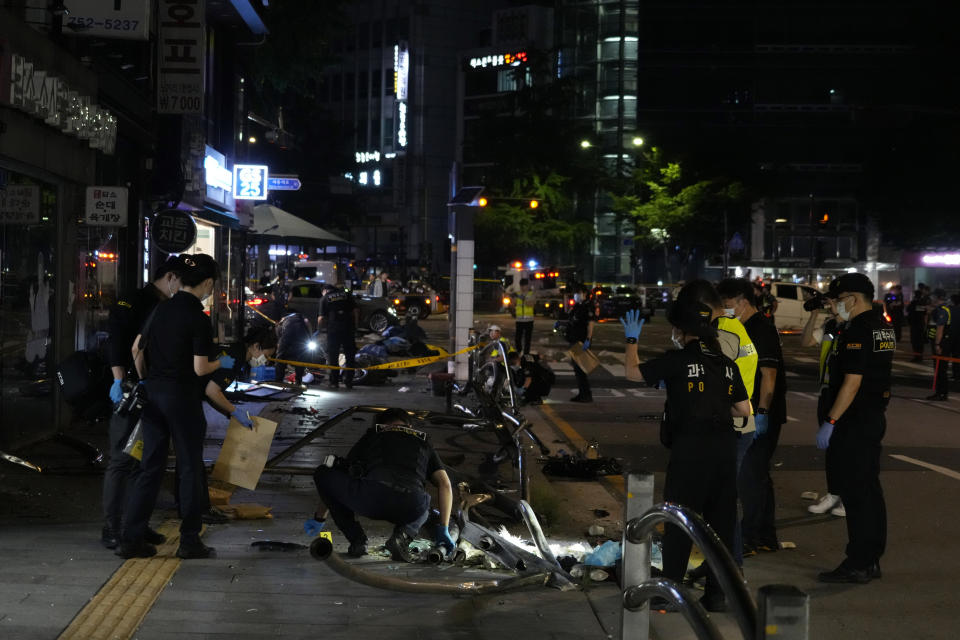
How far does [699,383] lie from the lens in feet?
19.9

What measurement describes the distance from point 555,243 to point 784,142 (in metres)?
14.9

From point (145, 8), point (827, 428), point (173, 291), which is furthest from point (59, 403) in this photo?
point (827, 428)

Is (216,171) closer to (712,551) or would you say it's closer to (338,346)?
(338,346)

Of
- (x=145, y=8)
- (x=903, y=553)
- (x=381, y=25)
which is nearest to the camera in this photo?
(x=903, y=553)

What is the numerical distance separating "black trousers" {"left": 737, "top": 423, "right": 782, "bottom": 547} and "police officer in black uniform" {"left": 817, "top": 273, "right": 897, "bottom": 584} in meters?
0.65

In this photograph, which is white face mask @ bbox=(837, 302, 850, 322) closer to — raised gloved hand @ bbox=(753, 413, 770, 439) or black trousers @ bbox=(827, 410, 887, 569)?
black trousers @ bbox=(827, 410, 887, 569)

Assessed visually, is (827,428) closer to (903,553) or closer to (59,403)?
(903,553)

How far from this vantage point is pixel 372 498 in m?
6.76

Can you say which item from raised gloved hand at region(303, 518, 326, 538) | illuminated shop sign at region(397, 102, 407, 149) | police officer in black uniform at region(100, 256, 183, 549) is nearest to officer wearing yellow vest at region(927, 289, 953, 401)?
raised gloved hand at region(303, 518, 326, 538)

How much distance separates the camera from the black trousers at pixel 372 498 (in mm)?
6758

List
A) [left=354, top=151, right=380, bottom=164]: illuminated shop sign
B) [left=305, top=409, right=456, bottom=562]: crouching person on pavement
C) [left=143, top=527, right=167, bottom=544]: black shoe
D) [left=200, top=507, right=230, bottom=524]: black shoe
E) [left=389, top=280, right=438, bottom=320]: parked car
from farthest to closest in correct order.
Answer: [left=354, top=151, right=380, bottom=164]: illuminated shop sign, [left=389, top=280, right=438, bottom=320]: parked car, [left=200, top=507, right=230, bottom=524]: black shoe, [left=143, top=527, right=167, bottom=544]: black shoe, [left=305, top=409, right=456, bottom=562]: crouching person on pavement

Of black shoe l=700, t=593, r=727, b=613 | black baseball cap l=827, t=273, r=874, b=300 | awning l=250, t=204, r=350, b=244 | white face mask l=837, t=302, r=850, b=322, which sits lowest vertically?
black shoe l=700, t=593, r=727, b=613

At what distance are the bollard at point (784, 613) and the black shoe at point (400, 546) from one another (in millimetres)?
4329

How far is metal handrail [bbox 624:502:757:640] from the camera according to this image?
128 inches
